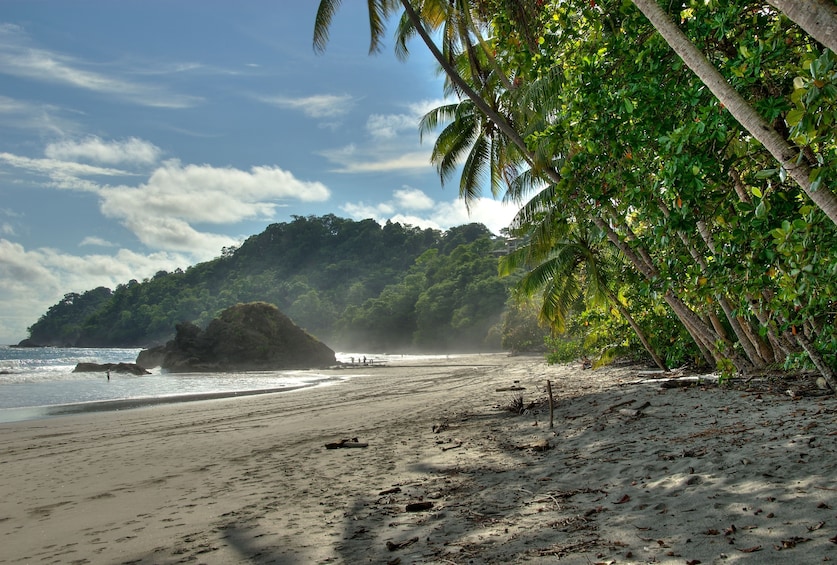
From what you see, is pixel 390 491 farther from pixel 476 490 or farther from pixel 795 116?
pixel 795 116

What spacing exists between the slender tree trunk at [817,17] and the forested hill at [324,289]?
72.0 metres

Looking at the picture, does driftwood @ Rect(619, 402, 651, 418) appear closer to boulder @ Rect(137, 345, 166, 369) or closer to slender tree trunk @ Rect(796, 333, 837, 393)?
slender tree trunk @ Rect(796, 333, 837, 393)

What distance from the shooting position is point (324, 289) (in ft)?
372

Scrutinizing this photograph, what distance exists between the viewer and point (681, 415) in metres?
7.42

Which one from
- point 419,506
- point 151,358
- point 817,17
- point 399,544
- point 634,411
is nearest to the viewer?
point 817,17

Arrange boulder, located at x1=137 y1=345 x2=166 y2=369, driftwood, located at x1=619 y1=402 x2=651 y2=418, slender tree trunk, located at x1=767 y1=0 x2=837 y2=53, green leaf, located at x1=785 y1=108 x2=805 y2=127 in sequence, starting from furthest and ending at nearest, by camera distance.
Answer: boulder, located at x1=137 y1=345 x2=166 y2=369
driftwood, located at x1=619 y1=402 x2=651 y2=418
green leaf, located at x1=785 y1=108 x2=805 y2=127
slender tree trunk, located at x1=767 y1=0 x2=837 y2=53

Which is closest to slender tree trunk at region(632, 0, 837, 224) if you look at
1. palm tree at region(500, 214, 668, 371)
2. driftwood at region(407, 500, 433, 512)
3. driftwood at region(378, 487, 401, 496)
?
driftwood at region(407, 500, 433, 512)

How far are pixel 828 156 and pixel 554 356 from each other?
58.6 feet

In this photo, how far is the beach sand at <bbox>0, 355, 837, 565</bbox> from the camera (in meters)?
3.74

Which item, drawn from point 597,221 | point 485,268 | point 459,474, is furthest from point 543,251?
point 485,268

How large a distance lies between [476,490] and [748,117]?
3897 millimetres

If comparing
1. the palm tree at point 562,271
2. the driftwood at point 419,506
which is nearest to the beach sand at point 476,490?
the driftwood at point 419,506

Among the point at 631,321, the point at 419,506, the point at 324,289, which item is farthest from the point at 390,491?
the point at 324,289

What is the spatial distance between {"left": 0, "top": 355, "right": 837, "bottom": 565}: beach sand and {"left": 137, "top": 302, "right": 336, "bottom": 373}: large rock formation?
32035 millimetres
